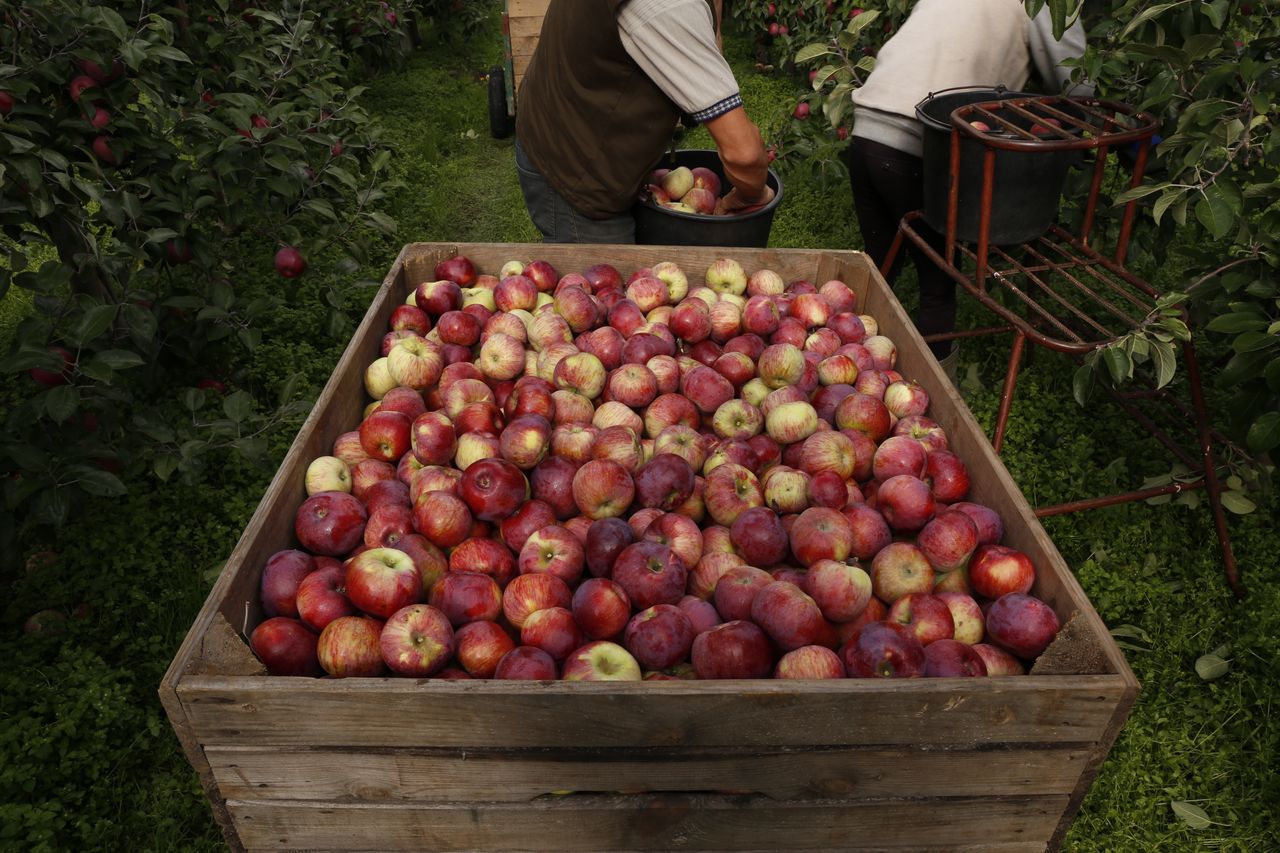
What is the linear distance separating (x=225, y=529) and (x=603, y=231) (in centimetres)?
196

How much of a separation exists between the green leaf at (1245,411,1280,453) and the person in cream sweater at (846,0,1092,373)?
4.96 ft

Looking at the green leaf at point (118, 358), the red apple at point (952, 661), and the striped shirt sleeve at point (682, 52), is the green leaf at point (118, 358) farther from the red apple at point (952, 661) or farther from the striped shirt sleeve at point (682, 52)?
the red apple at point (952, 661)

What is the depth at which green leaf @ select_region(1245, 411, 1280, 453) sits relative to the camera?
2553 millimetres

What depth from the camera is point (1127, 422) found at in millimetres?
3992

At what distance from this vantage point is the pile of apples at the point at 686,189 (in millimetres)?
3600

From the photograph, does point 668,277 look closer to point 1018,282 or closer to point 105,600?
point 105,600

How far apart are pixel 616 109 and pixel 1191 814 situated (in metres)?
2.99

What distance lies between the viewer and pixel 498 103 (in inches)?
281

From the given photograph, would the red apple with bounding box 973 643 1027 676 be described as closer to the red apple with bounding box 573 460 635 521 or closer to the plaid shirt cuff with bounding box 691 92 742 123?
the red apple with bounding box 573 460 635 521

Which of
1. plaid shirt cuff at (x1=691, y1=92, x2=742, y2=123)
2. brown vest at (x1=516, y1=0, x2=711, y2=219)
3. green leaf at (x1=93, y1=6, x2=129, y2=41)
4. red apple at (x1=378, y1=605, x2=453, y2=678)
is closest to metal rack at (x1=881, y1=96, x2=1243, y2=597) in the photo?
plaid shirt cuff at (x1=691, y1=92, x2=742, y2=123)

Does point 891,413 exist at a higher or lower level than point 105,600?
higher

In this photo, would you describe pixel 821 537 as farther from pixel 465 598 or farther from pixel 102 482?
pixel 102 482

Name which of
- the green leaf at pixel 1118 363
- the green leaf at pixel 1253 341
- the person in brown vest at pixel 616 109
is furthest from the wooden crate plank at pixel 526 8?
the green leaf at pixel 1253 341

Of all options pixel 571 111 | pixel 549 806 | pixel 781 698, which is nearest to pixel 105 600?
pixel 549 806
